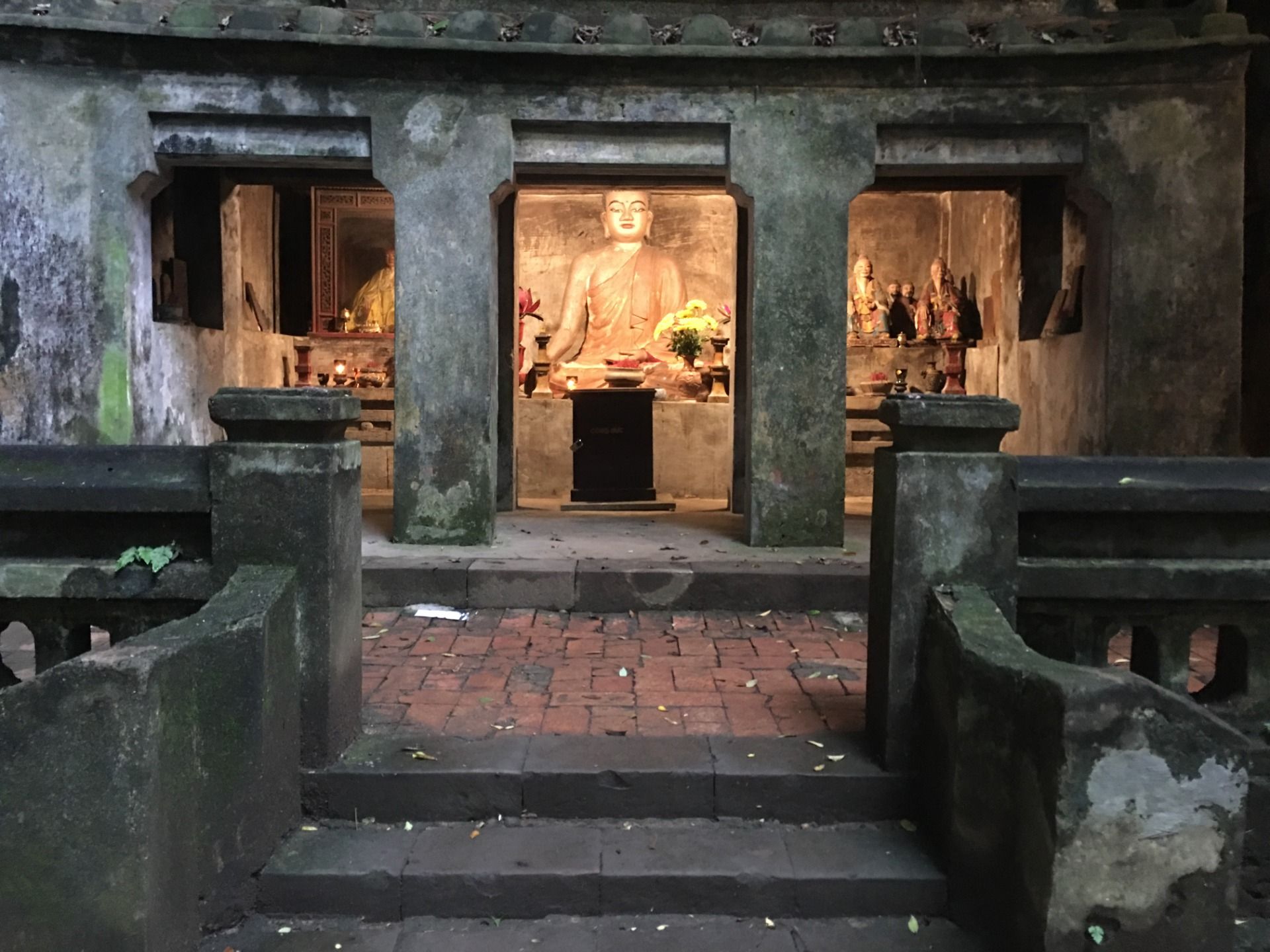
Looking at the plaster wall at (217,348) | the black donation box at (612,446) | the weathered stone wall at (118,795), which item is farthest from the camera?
the black donation box at (612,446)

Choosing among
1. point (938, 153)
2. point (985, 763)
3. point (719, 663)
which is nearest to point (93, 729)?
point (985, 763)

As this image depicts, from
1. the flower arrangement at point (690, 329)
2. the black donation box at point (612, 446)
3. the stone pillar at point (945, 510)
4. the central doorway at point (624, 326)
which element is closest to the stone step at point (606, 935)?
the stone pillar at point (945, 510)

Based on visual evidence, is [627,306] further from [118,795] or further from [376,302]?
[118,795]

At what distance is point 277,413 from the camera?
322 centimetres

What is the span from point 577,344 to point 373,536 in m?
6.70

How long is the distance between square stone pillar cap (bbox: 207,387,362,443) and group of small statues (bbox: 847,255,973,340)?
30.2 ft

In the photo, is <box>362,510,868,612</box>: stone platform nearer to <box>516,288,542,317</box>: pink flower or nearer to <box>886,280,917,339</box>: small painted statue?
<box>886,280,917,339</box>: small painted statue

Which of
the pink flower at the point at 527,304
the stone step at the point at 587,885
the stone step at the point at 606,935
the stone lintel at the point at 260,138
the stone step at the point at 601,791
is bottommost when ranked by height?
the stone step at the point at 606,935

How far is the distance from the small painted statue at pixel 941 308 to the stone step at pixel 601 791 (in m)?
8.52

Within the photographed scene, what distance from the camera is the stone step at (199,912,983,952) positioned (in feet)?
9.47

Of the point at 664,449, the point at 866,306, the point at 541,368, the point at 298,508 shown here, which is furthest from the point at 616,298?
the point at 298,508

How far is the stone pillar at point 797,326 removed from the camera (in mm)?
7246

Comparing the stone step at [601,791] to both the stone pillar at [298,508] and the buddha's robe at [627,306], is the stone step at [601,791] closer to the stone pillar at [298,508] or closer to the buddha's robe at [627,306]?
the stone pillar at [298,508]

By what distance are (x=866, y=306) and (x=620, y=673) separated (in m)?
8.82
